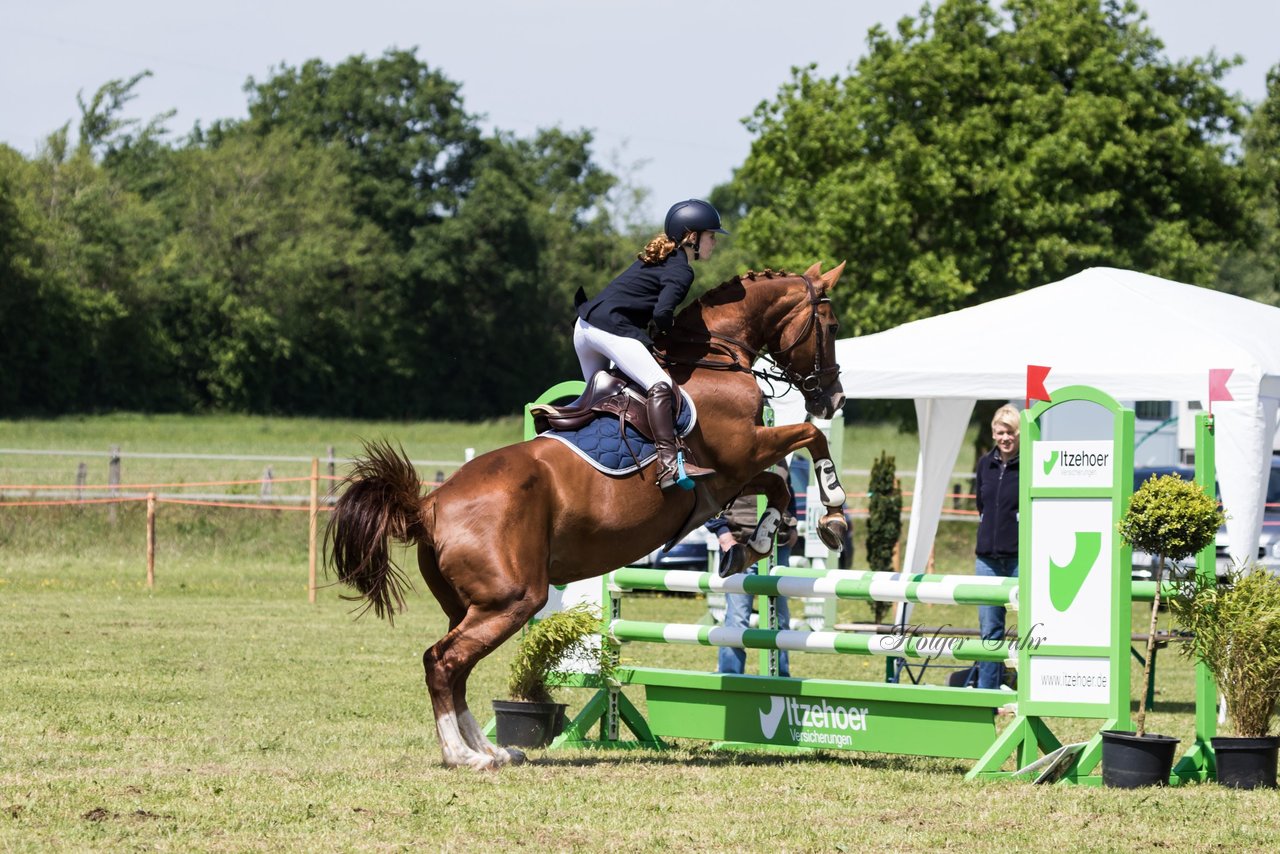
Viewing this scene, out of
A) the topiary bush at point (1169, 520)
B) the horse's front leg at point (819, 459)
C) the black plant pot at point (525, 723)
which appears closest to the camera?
the topiary bush at point (1169, 520)

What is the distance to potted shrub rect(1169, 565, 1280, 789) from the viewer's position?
670 centimetres

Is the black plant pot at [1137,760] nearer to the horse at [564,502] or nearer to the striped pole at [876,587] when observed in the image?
the striped pole at [876,587]

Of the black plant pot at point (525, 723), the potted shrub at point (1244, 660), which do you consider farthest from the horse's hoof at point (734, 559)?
the potted shrub at point (1244, 660)

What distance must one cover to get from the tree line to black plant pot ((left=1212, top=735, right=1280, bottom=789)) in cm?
2228

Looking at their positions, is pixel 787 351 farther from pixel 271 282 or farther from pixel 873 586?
pixel 271 282

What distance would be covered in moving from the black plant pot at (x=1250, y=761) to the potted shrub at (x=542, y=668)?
291 centimetres

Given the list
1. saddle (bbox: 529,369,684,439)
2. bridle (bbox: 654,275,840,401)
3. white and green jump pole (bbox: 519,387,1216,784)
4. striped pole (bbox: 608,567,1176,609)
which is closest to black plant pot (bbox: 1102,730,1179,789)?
white and green jump pole (bbox: 519,387,1216,784)

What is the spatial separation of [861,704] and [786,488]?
110 cm

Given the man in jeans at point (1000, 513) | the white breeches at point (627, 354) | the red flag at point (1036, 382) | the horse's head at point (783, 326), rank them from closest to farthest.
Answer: the white breeches at point (627, 354) < the horse's head at point (783, 326) < the man in jeans at point (1000, 513) < the red flag at point (1036, 382)

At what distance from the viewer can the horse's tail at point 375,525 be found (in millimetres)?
6723

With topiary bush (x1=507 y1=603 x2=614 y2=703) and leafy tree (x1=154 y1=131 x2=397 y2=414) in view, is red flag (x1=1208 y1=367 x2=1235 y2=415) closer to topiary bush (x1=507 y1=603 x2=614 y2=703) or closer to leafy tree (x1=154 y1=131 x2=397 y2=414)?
topiary bush (x1=507 y1=603 x2=614 y2=703)

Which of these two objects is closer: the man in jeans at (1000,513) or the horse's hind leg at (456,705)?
the horse's hind leg at (456,705)

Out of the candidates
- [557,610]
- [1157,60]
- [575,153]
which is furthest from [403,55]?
[557,610]

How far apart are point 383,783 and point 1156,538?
339 cm
